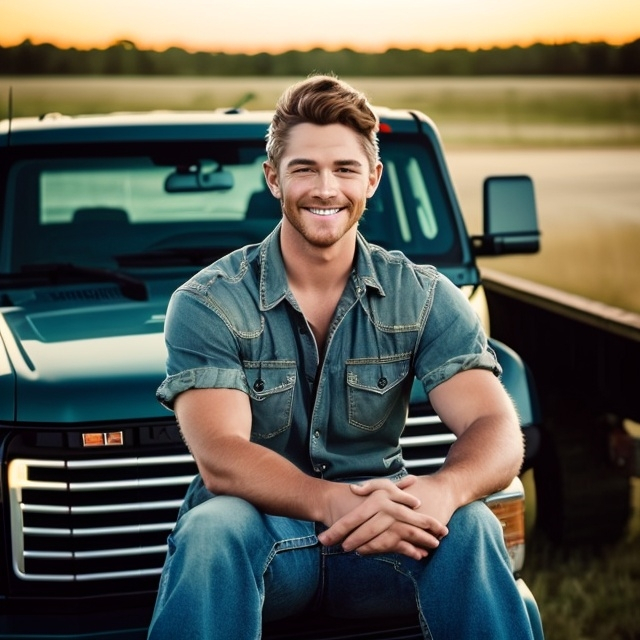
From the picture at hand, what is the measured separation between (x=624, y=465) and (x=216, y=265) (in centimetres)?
258

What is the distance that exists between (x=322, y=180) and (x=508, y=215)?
5.65 ft

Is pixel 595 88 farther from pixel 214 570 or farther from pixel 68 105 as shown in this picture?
pixel 214 570

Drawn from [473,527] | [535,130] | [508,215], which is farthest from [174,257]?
[535,130]

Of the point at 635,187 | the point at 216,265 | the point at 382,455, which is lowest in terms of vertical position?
the point at 635,187

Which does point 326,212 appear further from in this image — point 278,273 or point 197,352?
point 197,352

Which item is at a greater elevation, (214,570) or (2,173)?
(2,173)

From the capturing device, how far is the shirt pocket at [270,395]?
301 centimetres

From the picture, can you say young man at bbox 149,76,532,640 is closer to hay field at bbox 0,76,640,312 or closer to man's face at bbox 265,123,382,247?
man's face at bbox 265,123,382,247

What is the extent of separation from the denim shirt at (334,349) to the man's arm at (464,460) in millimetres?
56

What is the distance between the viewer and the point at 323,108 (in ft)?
9.82

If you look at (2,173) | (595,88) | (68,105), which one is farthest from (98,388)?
(595,88)

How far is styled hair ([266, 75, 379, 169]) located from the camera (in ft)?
9.84

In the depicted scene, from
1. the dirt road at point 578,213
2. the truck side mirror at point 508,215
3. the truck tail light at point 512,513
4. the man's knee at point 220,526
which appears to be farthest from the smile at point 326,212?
the dirt road at point 578,213

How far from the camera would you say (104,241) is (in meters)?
4.46
